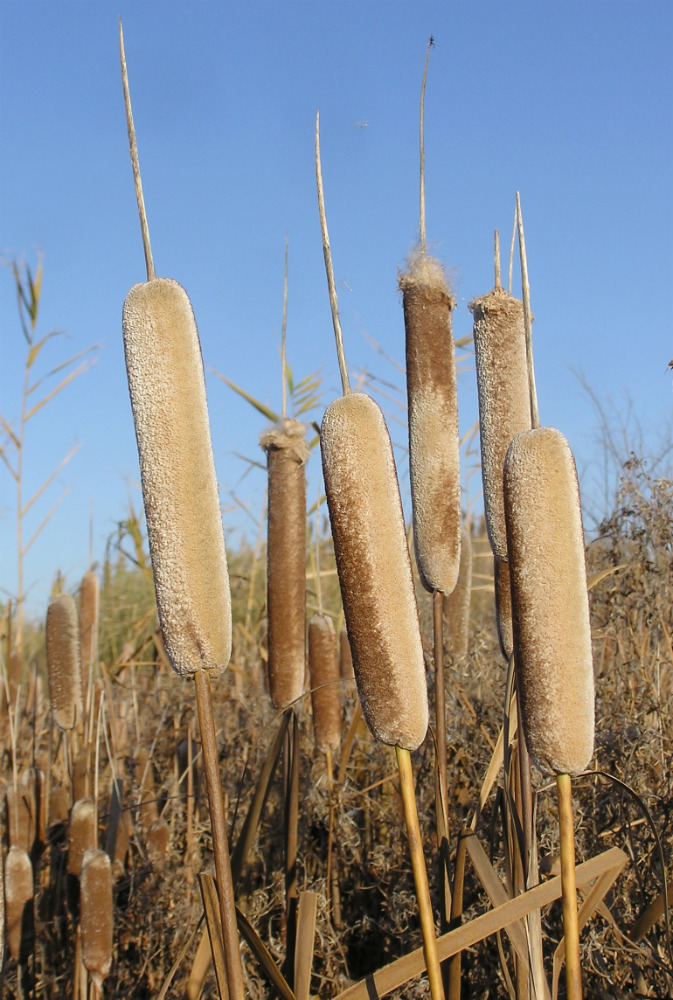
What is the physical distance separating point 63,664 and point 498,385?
1360 mm

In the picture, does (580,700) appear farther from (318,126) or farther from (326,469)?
(318,126)

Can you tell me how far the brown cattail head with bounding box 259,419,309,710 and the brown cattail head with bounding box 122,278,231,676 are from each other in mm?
744

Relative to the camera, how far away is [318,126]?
Result: 1.25m

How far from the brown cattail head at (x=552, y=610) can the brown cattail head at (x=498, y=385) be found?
491 millimetres

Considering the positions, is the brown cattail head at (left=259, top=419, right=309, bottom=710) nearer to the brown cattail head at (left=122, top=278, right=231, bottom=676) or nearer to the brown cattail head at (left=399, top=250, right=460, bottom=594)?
the brown cattail head at (left=399, top=250, right=460, bottom=594)

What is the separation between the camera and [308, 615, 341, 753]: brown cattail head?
233 cm

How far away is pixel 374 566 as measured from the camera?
3.63 ft

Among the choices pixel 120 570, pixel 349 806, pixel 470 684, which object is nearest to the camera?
pixel 349 806

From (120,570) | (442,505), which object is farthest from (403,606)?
(120,570)

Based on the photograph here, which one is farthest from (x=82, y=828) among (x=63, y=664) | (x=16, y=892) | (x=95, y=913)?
(x=63, y=664)

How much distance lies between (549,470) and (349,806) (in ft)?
6.30

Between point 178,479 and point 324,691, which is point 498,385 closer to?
point 178,479

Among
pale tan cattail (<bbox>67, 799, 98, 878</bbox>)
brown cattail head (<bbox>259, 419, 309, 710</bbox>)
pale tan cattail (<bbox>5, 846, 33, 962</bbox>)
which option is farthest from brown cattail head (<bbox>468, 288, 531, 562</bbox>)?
pale tan cattail (<bbox>5, 846, 33, 962</bbox>)

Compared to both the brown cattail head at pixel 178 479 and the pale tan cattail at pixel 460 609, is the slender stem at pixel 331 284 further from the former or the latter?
the pale tan cattail at pixel 460 609
